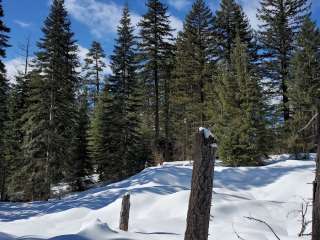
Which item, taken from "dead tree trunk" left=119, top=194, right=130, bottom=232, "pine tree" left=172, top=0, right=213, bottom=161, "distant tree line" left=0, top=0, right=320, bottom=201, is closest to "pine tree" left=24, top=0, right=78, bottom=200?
"distant tree line" left=0, top=0, right=320, bottom=201

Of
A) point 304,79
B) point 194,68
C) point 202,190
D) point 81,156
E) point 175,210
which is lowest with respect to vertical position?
point 175,210

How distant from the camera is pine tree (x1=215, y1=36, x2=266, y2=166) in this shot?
1969 centimetres

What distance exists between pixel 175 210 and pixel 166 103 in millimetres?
25189

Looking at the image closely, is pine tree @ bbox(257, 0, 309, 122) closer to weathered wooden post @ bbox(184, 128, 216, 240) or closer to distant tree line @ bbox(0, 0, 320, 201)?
distant tree line @ bbox(0, 0, 320, 201)

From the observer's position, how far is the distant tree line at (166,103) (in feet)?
68.2

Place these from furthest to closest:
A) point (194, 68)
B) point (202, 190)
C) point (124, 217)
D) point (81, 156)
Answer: point (81, 156)
point (194, 68)
point (124, 217)
point (202, 190)

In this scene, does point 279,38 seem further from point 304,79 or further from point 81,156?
Result: point 81,156

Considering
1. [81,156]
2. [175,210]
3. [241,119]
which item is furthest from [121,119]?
[175,210]

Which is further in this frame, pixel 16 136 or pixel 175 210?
pixel 16 136

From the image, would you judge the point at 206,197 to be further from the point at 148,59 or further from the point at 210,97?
the point at 148,59

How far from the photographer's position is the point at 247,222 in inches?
406

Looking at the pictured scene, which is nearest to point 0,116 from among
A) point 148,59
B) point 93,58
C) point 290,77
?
point 148,59

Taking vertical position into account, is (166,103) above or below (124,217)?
above

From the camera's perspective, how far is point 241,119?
64.9 feet
